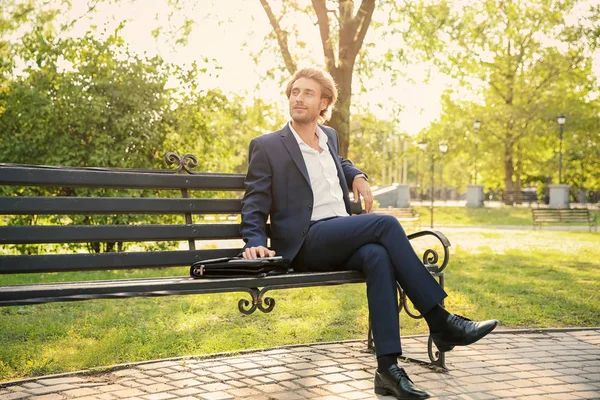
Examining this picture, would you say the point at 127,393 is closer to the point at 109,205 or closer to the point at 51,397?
the point at 51,397

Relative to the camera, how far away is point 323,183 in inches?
195

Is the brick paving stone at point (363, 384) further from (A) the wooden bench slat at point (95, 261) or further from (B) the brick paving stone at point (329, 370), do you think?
(A) the wooden bench slat at point (95, 261)

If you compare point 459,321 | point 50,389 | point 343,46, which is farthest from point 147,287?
point 343,46

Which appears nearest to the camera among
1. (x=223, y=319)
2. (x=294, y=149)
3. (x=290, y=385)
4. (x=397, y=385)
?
(x=397, y=385)

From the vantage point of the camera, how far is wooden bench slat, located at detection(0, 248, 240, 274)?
411 centimetres

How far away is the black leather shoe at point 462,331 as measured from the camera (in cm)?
420

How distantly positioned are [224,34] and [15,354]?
11.4m

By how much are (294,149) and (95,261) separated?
1436mm

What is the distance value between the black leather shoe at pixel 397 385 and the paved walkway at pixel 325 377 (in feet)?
0.31

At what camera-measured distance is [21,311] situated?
7.15 m

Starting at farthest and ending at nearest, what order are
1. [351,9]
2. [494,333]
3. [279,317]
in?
[351,9] < [279,317] < [494,333]

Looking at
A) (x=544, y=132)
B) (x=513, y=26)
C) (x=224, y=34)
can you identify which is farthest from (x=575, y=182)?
(x=224, y=34)

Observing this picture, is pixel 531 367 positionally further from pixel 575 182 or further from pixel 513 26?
pixel 575 182

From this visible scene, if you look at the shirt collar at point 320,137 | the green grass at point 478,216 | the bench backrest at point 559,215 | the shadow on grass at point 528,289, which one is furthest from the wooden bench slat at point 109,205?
the green grass at point 478,216
